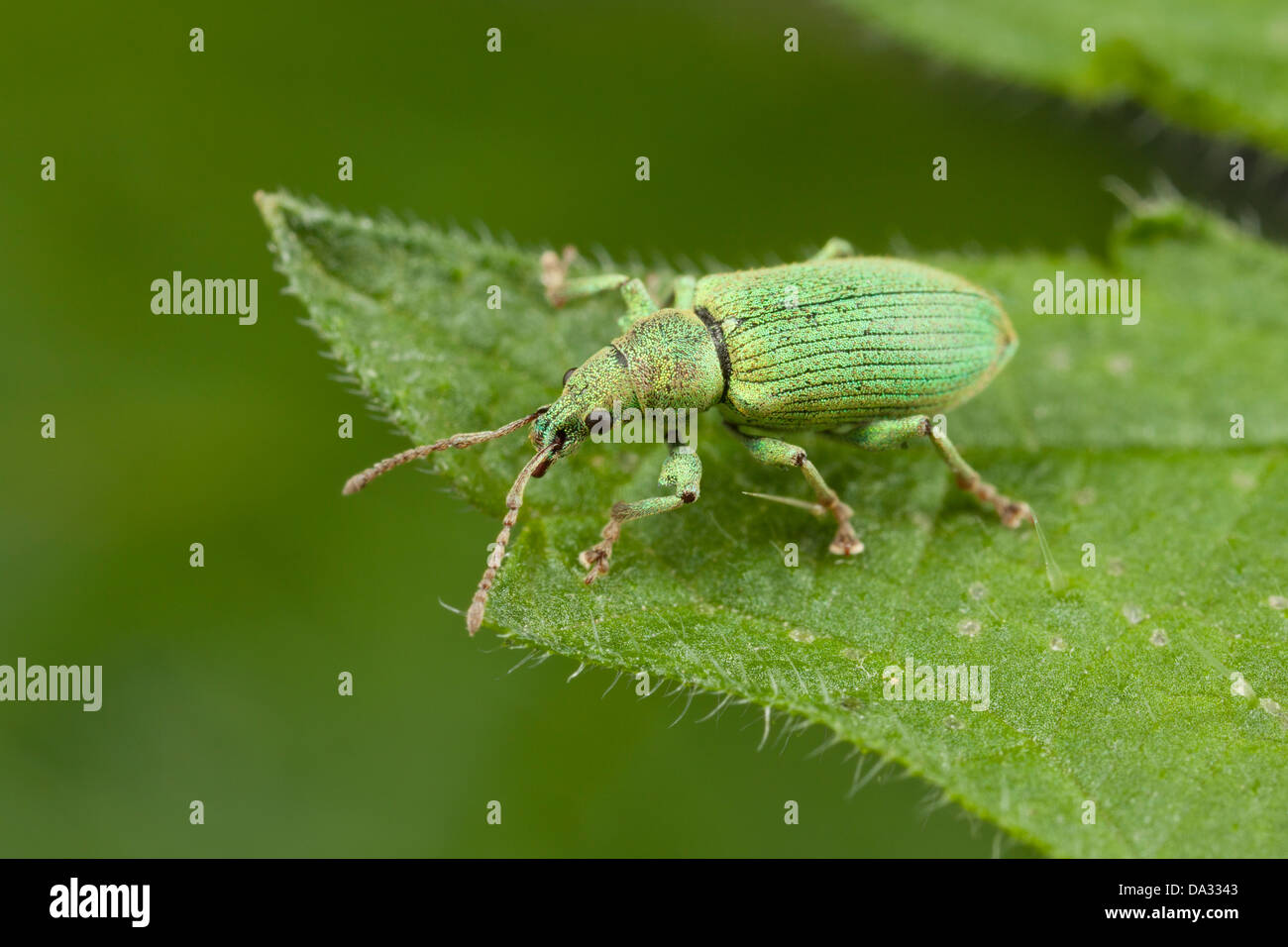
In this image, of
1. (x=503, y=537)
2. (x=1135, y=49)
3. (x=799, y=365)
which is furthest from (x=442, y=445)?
(x=1135, y=49)

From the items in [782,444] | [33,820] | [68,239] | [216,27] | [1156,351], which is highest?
[216,27]

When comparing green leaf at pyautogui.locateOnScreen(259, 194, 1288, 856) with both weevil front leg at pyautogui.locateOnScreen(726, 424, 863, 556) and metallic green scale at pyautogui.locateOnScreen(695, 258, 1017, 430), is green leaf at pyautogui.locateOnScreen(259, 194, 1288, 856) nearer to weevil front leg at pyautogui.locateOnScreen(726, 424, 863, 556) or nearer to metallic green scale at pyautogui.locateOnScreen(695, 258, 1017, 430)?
weevil front leg at pyautogui.locateOnScreen(726, 424, 863, 556)

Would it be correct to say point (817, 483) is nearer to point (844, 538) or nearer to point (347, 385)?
point (844, 538)

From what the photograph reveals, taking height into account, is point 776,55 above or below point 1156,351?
above

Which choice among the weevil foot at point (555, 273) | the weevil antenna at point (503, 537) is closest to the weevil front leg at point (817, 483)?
the weevil antenna at point (503, 537)

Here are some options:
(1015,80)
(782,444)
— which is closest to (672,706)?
(782,444)

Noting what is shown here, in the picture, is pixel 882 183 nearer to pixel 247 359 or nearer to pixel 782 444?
pixel 782 444
